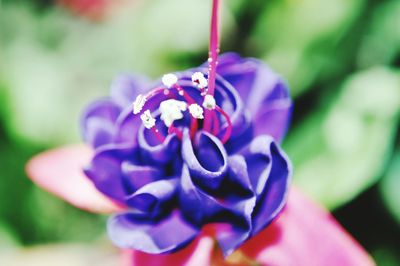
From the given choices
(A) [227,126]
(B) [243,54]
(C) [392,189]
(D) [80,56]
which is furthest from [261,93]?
(D) [80,56]

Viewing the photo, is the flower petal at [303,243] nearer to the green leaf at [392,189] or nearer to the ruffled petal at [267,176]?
the ruffled petal at [267,176]

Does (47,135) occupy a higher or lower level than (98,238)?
higher

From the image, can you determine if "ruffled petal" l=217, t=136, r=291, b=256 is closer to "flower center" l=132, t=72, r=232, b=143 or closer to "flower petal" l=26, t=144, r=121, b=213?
"flower center" l=132, t=72, r=232, b=143

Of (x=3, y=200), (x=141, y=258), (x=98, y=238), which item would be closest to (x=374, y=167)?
(x=141, y=258)

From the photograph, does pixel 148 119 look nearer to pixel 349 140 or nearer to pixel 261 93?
pixel 261 93

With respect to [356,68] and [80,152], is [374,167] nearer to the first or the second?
[356,68]

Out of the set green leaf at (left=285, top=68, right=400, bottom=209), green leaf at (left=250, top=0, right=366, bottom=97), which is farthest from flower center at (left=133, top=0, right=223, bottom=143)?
green leaf at (left=250, top=0, right=366, bottom=97)

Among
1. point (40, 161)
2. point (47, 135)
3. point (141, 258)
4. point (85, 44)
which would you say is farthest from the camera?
point (85, 44)

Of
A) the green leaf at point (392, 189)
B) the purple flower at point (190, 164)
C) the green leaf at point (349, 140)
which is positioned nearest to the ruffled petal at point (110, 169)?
the purple flower at point (190, 164)
